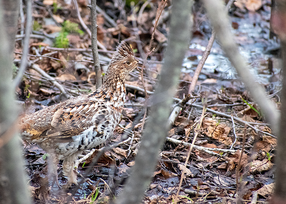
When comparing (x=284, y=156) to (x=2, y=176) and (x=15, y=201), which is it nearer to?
(x=15, y=201)

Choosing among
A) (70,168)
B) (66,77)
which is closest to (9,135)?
(70,168)

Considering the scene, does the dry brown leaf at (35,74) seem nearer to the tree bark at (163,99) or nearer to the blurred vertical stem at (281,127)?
the tree bark at (163,99)

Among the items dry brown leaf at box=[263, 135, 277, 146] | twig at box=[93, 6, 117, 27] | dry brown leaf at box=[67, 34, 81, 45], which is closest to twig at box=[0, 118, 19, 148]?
dry brown leaf at box=[263, 135, 277, 146]

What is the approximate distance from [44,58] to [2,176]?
178 inches

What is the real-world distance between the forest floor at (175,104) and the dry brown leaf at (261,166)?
0.01 meters

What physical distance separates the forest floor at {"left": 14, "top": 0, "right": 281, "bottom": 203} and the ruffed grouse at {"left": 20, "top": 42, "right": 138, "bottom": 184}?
33cm

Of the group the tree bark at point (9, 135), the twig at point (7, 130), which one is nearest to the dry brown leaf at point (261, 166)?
the tree bark at point (9, 135)

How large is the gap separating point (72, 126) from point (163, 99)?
223cm

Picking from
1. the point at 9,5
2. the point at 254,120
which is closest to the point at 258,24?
the point at 254,120

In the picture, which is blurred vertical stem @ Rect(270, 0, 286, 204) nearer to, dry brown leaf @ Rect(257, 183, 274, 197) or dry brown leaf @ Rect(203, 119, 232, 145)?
dry brown leaf @ Rect(257, 183, 274, 197)

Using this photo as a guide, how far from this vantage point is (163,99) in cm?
185

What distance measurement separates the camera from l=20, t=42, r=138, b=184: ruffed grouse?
3775 millimetres

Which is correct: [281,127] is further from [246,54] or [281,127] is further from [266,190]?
[246,54]

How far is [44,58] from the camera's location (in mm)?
6297
